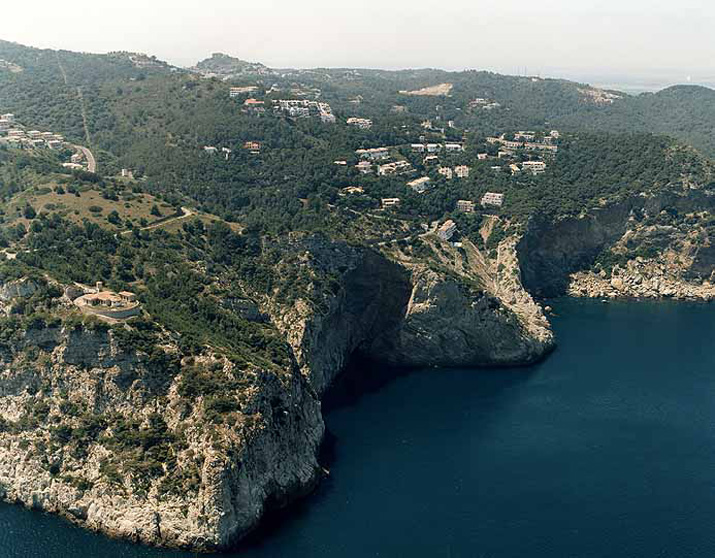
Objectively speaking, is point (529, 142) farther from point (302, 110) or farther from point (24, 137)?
point (24, 137)

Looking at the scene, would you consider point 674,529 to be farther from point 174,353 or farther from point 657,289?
point 657,289

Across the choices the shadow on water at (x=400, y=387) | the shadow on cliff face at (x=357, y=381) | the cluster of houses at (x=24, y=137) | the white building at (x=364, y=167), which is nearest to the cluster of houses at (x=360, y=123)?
the white building at (x=364, y=167)

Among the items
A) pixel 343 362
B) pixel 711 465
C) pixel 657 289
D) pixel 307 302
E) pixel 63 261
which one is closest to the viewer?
pixel 711 465

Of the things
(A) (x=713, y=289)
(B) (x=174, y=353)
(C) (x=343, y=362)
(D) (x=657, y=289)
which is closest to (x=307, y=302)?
(C) (x=343, y=362)

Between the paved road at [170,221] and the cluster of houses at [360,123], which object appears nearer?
the paved road at [170,221]

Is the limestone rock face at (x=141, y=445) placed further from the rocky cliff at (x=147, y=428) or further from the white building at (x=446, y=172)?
the white building at (x=446, y=172)
